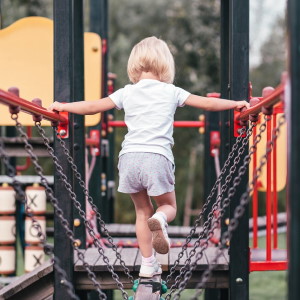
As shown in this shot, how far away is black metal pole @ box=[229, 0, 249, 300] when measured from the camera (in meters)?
3.69

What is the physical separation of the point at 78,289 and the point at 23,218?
1.94 m

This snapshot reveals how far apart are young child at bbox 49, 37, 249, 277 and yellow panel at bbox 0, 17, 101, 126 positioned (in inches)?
64.2

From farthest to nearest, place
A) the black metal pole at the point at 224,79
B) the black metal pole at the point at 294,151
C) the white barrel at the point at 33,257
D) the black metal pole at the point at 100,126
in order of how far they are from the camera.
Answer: the black metal pole at the point at 100,126, the white barrel at the point at 33,257, the black metal pole at the point at 224,79, the black metal pole at the point at 294,151

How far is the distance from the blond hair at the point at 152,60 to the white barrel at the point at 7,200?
7.63 ft

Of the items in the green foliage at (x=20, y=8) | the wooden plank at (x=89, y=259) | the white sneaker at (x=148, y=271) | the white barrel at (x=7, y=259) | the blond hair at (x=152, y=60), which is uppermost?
the green foliage at (x=20, y=8)

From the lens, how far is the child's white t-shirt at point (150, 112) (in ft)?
10.9

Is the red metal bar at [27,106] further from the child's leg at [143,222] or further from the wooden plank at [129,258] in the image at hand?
the wooden plank at [129,258]

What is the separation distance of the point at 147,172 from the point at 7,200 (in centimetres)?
244

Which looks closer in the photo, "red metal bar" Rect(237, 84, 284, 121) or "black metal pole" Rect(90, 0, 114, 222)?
"red metal bar" Rect(237, 84, 284, 121)

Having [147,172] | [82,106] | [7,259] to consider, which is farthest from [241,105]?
[7,259]

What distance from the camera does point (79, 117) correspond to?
432 cm

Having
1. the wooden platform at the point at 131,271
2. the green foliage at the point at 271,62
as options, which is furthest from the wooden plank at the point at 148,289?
the green foliage at the point at 271,62

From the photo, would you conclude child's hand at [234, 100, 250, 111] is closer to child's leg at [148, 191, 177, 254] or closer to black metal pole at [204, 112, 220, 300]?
child's leg at [148, 191, 177, 254]

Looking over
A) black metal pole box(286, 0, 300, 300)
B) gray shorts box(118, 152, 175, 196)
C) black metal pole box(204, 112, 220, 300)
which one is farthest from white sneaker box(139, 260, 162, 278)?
black metal pole box(204, 112, 220, 300)
